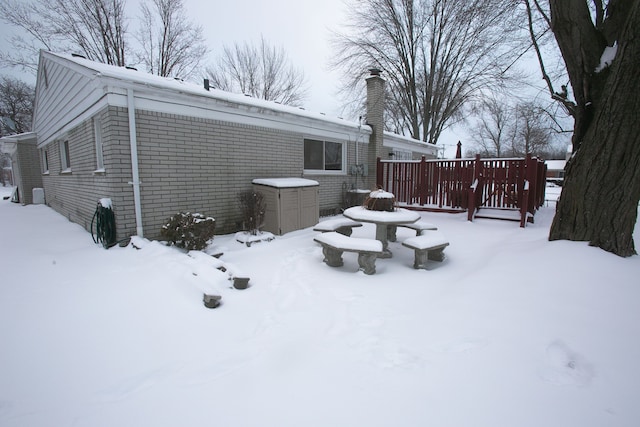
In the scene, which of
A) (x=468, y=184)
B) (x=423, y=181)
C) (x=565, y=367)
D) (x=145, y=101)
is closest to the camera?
(x=565, y=367)

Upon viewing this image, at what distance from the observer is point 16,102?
2345 centimetres

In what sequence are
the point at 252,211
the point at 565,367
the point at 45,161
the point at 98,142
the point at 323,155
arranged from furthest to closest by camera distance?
the point at 45,161 < the point at 323,155 < the point at 252,211 < the point at 98,142 < the point at 565,367

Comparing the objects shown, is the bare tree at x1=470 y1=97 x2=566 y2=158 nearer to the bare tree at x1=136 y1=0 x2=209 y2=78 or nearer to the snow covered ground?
the bare tree at x1=136 y1=0 x2=209 y2=78

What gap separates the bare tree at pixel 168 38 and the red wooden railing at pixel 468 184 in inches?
746

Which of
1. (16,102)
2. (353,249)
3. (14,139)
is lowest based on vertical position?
(353,249)

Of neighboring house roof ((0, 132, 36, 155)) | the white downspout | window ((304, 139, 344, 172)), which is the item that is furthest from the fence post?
neighboring house roof ((0, 132, 36, 155))

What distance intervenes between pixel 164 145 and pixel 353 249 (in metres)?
3.95

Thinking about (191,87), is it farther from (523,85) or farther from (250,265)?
(523,85)

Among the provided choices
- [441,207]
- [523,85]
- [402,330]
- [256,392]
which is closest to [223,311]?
[256,392]

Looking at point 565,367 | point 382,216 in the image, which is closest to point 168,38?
point 382,216

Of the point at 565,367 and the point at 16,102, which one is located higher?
the point at 16,102

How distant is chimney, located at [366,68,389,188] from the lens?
10.4 metres

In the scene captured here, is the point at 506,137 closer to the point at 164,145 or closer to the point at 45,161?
the point at 164,145

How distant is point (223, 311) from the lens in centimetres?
309
